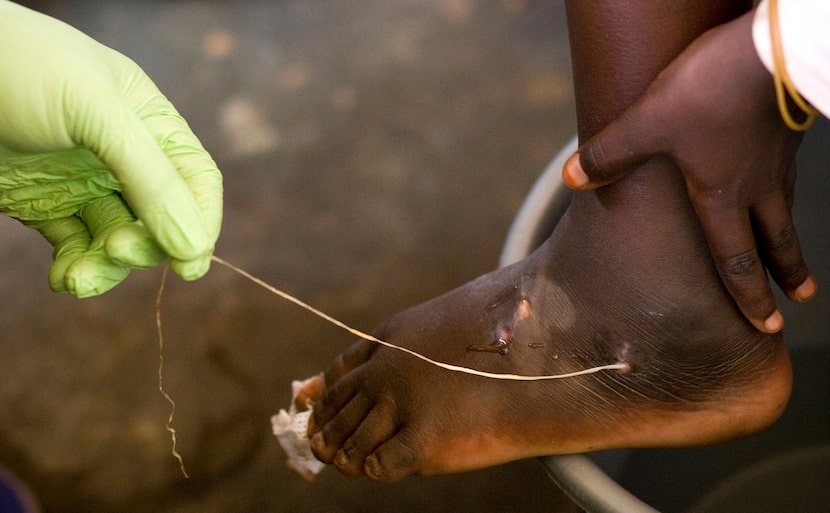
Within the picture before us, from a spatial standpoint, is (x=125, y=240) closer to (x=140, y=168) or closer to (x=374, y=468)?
(x=140, y=168)

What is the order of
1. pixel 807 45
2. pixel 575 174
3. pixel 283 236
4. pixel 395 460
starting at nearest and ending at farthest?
pixel 807 45, pixel 575 174, pixel 395 460, pixel 283 236

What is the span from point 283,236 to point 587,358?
2.26 ft

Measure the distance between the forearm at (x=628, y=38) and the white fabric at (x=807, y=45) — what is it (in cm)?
7

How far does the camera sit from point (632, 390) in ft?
2.31

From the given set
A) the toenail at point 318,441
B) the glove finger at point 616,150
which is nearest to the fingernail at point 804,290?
the glove finger at point 616,150

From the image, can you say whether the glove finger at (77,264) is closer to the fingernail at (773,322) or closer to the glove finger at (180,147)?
the glove finger at (180,147)

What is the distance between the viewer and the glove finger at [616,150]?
22.9 inches

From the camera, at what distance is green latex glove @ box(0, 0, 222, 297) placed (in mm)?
542

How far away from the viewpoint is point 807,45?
51 cm

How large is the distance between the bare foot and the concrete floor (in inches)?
12.5

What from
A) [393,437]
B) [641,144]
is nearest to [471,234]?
[393,437]

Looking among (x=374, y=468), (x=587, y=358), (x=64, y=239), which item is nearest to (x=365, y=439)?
(x=374, y=468)

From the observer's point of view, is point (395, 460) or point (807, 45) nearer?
point (807, 45)

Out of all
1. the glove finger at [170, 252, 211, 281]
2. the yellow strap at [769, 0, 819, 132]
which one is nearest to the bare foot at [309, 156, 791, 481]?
the yellow strap at [769, 0, 819, 132]
